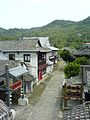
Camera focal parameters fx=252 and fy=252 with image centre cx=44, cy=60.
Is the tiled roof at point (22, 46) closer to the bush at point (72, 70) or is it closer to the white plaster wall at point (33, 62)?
the white plaster wall at point (33, 62)

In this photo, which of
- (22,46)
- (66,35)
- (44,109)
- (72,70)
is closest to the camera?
(44,109)

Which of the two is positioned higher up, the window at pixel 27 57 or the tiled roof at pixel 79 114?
the tiled roof at pixel 79 114

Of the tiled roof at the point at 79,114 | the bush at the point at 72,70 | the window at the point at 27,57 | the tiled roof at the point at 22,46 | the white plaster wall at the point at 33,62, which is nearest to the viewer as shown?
the tiled roof at the point at 79,114

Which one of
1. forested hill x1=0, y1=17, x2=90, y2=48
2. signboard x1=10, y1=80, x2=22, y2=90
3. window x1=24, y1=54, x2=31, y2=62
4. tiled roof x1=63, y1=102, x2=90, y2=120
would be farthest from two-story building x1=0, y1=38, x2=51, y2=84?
forested hill x1=0, y1=17, x2=90, y2=48

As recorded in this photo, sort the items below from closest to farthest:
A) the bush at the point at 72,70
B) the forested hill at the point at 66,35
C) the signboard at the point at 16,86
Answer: the signboard at the point at 16,86 → the bush at the point at 72,70 → the forested hill at the point at 66,35

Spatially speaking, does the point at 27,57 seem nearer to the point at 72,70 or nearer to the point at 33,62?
the point at 33,62

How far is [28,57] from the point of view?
39219 millimetres

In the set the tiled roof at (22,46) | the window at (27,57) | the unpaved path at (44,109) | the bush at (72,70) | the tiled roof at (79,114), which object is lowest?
the unpaved path at (44,109)

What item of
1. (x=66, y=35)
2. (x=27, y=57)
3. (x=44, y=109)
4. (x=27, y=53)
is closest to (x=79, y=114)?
(x=44, y=109)

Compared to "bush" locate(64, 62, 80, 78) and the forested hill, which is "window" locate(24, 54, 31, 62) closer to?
"bush" locate(64, 62, 80, 78)

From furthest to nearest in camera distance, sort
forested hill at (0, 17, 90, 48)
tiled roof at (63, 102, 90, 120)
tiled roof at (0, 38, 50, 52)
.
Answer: forested hill at (0, 17, 90, 48)
tiled roof at (0, 38, 50, 52)
tiled roof at (63, 102, 90, 120)

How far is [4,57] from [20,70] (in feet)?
39.6

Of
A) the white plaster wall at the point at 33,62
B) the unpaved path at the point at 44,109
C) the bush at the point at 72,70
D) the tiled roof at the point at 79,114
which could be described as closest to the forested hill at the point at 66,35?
the white plaster wall at the point at 33,62

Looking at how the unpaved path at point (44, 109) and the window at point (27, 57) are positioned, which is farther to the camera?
the window at point (27, 57)
